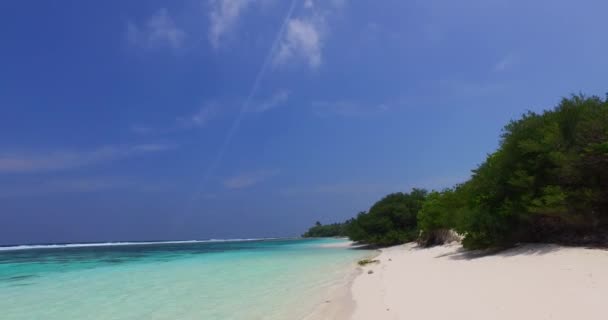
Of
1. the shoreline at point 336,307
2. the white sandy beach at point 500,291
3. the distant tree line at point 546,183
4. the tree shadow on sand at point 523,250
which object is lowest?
the shoreline at point 336,307

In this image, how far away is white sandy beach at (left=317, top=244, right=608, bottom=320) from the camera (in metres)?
6.42

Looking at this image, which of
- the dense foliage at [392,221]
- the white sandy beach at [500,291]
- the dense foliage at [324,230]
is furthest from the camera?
the dense foliage at [324,230]

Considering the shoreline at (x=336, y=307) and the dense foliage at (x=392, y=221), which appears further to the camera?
the dense foliage at (x=392, y=221)

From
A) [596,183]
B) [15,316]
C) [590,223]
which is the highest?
[596,183]

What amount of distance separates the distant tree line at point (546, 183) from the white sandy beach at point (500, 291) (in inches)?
55.5

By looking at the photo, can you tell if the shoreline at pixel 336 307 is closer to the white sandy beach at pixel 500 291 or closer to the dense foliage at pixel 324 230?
the white sandy beach at pixel 500 291

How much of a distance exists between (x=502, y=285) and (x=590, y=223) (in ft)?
21.3

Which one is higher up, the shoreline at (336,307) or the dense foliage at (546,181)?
the dense foliage at (546,181)

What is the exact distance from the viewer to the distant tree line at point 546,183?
1237cm

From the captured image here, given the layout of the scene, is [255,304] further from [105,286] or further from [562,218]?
[562,218]

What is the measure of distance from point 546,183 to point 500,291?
296 inches

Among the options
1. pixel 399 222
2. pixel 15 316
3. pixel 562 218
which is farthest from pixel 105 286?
pixel 399 222

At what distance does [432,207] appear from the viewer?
28609 mm

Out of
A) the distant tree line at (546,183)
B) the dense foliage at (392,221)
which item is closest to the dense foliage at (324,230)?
the dense foliage at (392,221)
